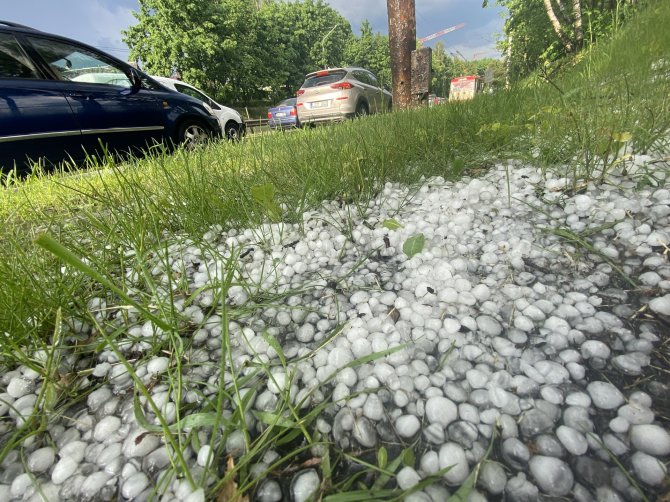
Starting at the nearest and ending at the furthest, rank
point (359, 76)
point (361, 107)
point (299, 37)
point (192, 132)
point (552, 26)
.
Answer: point (192, 132)
point (552, 26)
point (361, 107)
point (359, 76)
point (299, 37)

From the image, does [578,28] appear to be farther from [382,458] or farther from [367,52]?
[367,52]

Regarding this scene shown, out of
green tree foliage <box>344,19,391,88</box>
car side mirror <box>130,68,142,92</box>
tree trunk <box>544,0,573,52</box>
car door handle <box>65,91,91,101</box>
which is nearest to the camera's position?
car door handle <box>65,91,91,101</box>

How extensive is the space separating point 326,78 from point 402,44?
4.07 meters

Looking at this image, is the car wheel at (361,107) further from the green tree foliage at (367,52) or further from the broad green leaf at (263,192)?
the green tree foliage at (367,52)

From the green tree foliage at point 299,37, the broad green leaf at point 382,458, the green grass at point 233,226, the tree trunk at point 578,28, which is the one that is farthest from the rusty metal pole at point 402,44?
the green tree foliage at point 299,37

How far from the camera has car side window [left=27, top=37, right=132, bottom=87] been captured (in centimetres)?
305

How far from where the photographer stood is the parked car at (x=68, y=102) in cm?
279

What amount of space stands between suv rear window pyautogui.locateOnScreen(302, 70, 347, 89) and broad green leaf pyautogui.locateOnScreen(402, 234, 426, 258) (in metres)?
7.09

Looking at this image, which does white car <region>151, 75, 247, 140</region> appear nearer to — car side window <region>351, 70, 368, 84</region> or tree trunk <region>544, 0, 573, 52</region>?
car side window <region>351, 70, 368, 84</region>

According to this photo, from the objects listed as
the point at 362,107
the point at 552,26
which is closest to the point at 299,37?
the point at 362,107

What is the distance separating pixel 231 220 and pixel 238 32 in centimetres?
2334

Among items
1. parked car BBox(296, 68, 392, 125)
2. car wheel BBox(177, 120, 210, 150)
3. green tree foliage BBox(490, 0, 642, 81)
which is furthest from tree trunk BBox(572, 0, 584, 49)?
car wheel BBox(177, 120, 210, 150)

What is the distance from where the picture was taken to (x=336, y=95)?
6863 mm

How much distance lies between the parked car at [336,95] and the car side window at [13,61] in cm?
439
